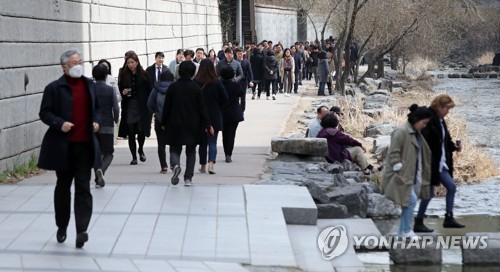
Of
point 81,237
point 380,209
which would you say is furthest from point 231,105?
point 81,237

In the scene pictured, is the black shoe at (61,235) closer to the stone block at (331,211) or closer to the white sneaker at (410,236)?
the white sneaker at (410,236)

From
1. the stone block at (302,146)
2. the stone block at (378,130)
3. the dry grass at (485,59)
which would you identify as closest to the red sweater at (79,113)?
the stone block at (302,146)

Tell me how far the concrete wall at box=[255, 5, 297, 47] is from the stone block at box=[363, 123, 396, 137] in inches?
1223

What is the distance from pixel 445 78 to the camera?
187 ft

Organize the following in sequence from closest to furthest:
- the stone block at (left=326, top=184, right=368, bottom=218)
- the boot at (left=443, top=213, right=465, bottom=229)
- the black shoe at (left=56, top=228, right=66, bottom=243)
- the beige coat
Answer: the black shoe at (left=56, top=228, right=66, bottom=243) → the beige coat → the boot at (left=443, top=213, right=465, bottom=229) → the stone block at (left=326, top=184, right=368, bottom=218)

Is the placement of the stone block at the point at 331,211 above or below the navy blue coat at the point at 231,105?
below

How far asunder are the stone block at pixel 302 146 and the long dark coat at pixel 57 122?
7.53 m

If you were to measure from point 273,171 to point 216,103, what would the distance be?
5.05ft

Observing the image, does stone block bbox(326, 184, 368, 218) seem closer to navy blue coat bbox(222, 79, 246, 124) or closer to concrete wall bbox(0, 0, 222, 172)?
navy blue coat bbox(222, 79, 246, 124)

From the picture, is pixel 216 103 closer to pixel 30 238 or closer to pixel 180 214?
pixel 180 214

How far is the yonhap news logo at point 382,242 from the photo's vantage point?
1086 centimetres

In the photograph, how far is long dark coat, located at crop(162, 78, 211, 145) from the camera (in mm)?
13172

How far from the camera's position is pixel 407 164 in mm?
11008

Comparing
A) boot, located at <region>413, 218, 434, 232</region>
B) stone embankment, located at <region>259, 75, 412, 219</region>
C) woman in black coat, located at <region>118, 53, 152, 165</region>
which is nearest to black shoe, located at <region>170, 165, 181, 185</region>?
stone embankment, located at <region>259, 75, 412, 219</region>
